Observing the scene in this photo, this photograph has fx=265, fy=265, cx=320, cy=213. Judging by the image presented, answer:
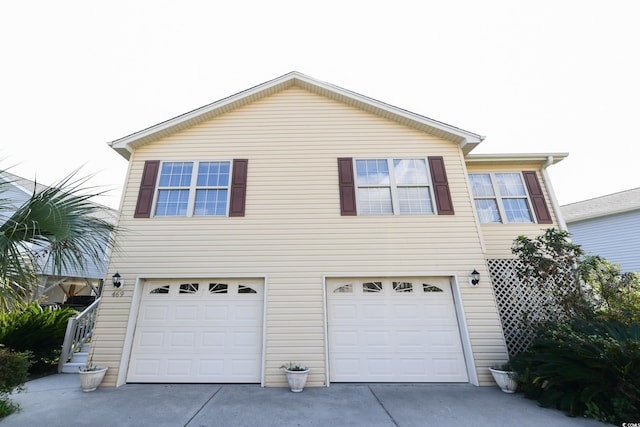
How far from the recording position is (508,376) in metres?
5.07

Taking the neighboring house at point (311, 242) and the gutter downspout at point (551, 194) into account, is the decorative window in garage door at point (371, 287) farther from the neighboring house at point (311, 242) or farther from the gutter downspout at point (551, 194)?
the gutter downspout at point (551, 194)

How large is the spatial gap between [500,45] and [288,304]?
28.8 feet

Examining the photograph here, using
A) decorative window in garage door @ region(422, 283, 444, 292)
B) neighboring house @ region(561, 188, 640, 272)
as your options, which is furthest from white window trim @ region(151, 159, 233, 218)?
neighboring house @ region(561, 188, 640, 272)

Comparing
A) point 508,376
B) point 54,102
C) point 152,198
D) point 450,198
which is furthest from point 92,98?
point 508,376

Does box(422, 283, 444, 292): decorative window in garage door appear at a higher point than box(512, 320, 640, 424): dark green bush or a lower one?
higher

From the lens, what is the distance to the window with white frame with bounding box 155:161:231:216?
6.76 metres

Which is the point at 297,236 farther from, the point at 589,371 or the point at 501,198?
the point at 501,198

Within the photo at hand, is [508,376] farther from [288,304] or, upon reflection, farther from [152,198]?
[152,198]

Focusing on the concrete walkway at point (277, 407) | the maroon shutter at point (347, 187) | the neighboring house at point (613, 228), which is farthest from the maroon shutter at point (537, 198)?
the neighboring house at point (613, 228)

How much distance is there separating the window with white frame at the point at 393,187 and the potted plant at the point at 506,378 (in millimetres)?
3554

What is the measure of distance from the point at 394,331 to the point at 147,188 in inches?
277

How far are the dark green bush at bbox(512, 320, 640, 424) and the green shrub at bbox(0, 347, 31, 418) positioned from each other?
850 cm

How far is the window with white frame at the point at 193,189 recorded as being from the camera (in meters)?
6.76

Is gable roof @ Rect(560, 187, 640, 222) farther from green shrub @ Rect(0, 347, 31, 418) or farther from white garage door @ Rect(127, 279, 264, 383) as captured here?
green shrub @ Rect(0, 347, 31, 418)
